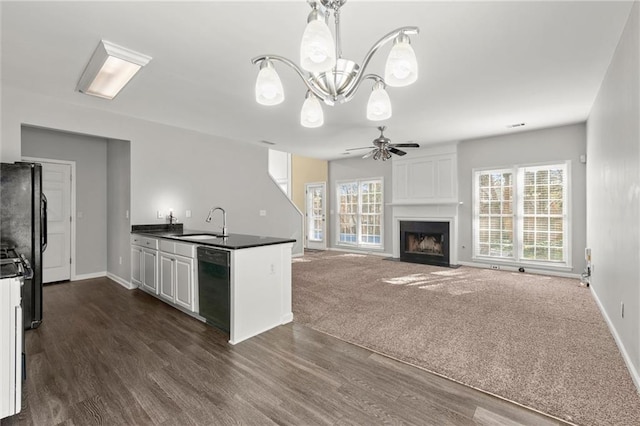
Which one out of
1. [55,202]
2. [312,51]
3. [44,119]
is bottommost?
[55,202]

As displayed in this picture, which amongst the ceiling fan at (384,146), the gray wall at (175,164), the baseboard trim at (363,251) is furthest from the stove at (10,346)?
the baseboard trim at (363,251)

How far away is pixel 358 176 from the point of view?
8383mm

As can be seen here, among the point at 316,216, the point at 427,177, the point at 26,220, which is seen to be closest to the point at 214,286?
the point at 26,220

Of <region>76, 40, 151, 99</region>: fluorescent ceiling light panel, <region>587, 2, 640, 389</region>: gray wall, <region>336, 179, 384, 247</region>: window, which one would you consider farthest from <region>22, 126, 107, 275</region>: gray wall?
<region>587, 2, 640, 389</region>: gray wall

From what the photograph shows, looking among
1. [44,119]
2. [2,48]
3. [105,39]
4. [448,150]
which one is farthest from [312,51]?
[448,150]

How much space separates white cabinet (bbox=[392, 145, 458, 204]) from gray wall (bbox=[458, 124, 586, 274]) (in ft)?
0.59

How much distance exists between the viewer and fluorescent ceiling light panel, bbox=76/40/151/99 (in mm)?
2701

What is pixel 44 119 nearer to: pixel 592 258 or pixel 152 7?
pixel 152 7

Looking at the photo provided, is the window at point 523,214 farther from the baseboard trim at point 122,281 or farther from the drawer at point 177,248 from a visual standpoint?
the baseboard trim at point 122,281

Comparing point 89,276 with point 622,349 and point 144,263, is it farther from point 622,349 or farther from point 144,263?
point 622,349

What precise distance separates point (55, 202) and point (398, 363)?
217 inches

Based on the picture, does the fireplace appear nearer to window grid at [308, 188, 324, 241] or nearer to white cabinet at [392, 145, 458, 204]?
white cabinet at [392, 145, 458, 204]

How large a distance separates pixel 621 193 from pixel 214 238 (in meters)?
4.00

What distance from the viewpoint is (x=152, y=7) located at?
214 cm
